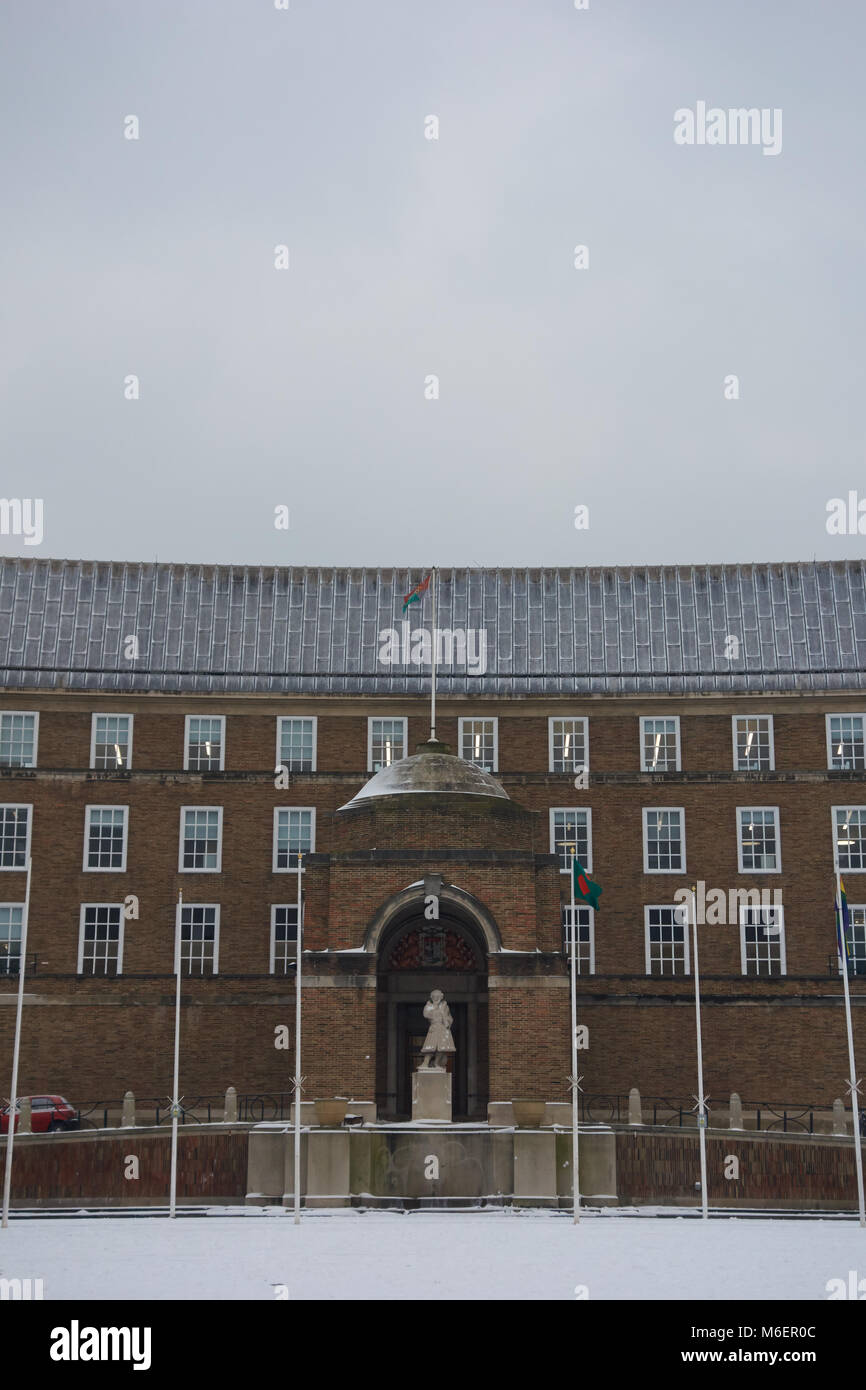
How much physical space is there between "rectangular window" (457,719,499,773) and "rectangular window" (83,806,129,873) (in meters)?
12.1

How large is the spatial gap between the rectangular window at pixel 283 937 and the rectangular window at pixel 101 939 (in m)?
5.14

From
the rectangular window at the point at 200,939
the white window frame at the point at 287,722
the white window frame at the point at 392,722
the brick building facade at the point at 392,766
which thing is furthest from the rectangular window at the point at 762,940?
the rectangular window at the point at 200,939

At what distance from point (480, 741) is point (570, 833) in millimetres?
4619

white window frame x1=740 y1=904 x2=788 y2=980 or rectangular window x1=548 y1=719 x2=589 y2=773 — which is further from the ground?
rectangular window x1=548 y1=719 x2=589 y2=773

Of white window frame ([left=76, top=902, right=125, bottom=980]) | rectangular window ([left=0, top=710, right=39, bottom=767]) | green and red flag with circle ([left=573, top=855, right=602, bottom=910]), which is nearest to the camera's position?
green and red flag with circle ([left=573, top=855, right=602, bottom=910])

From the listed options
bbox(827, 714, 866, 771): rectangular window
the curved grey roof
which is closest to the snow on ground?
bbox(827, 714, 866, 771): rectangular window

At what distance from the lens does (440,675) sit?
5966 cm

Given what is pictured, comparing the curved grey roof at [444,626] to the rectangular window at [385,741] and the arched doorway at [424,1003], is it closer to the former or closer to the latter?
the rectangular window at [385,741]

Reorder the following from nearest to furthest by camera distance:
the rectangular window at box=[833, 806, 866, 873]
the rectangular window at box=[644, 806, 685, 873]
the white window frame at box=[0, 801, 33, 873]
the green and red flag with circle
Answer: the green and red flag with circle
the white window frame at box=[0, 801, 33, 873]
the rectangular window at box=[833, 806, 866, 873]
the rectangular window at box=[644, 806, 685, 873]

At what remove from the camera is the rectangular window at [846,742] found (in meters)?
57.0

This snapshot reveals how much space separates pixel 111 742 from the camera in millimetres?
57469

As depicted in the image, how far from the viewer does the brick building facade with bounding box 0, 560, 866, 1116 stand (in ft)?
176

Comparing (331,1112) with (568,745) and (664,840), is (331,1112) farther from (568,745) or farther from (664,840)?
(568,745)

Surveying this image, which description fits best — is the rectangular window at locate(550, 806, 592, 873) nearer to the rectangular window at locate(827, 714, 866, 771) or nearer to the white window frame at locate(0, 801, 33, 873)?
the rectangular window at locate(827, 714, 866, 771)
